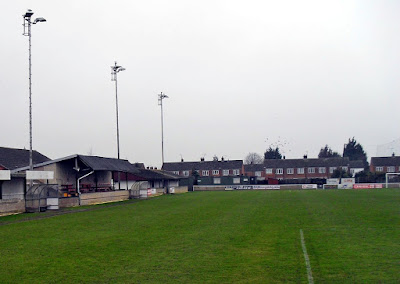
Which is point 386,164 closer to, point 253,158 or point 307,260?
point 253,158

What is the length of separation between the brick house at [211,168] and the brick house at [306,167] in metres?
6.80

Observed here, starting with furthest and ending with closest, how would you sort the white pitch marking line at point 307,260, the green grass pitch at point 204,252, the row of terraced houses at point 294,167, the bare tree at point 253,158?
1. the bare tree at point 253,158
2. the row of terraced houses at point 294,167
3. the green grass pitch at point 204,252
4. the white pitch marking line at point 307,260

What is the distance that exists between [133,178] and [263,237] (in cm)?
5149

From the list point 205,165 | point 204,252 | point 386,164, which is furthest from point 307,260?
point 386,164

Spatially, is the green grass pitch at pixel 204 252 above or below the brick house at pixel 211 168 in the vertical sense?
below

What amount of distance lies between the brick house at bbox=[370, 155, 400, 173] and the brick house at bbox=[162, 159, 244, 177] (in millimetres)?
34655

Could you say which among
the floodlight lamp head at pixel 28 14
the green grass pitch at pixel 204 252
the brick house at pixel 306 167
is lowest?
the green grass pitch at pixel 204 252

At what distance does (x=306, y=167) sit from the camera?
12312cm

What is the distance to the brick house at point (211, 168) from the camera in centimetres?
12787

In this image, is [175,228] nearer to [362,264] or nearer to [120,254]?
[120,254]

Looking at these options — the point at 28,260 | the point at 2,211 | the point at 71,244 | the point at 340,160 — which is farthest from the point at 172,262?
the point at 340,160

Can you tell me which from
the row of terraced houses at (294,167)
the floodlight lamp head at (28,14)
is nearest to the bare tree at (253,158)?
the row of terraced houses at (294,167)

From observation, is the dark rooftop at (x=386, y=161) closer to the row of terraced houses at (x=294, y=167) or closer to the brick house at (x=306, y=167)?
the row of terraced houses at (x=294, y=167)

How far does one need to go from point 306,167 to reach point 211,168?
25.3m
